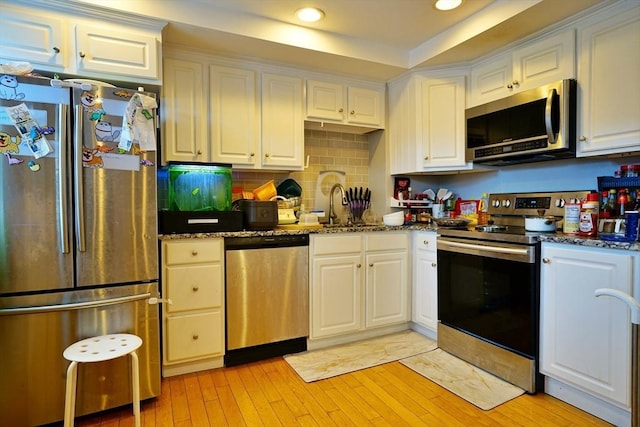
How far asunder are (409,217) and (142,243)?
7.59 feet

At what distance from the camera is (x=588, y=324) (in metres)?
1.84

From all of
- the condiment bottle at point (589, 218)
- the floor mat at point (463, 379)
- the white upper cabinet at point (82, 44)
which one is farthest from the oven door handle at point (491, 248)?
the white upper cabinet at point (82, 44)

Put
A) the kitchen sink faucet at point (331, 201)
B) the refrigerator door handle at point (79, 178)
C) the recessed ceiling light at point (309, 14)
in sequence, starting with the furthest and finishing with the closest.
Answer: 1. the kitchen sink faucet at point (331, 201)
2. the recessed ceiling light at point (309, 14)
3. the refrigerator door handle at point (79, 178)

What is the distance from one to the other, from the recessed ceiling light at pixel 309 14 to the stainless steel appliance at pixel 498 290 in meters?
1.76

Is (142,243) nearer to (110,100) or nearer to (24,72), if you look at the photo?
(110,100)

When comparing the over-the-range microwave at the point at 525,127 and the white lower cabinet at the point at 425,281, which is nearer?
the over-the-range microwave at the point at 525,127

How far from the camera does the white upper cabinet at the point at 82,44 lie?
1.86m

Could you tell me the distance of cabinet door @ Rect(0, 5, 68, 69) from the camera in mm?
1840

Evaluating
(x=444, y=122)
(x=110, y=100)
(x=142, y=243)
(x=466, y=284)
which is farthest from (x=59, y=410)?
(x=444, y=122)

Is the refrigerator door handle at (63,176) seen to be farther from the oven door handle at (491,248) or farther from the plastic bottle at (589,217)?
the plastic bottle at (589,217)

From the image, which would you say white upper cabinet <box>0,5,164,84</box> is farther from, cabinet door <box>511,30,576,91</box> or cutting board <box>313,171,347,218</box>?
cabinet door <box>511,30,576,91</box>

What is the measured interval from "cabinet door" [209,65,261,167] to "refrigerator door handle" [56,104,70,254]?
98 cm

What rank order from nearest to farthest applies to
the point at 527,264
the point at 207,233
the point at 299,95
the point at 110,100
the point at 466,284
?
the point at 110,100 < the point at 527,264 < the point at 207,233 < the point at 466,284 < the point at 299,95

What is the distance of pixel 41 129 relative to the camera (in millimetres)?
1712
